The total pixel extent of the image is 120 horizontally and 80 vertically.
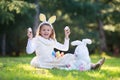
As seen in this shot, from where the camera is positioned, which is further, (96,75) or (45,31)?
(45,31)

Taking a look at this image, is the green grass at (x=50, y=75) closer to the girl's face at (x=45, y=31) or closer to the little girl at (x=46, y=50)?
the little girl at (x=46, y=50)

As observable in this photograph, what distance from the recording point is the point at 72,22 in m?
31.5

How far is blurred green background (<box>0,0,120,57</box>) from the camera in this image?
1090 inches

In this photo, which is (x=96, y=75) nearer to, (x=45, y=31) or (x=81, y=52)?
(x=81, y=52)

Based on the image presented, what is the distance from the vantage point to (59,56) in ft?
36.0

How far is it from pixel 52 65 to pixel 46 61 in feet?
0.61

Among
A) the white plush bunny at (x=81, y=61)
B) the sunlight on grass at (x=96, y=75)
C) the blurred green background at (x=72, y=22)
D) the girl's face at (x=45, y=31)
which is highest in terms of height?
the blurred green background at (x=72, y=22)

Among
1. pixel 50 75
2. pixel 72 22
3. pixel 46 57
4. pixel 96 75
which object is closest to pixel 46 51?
pixel 46 57

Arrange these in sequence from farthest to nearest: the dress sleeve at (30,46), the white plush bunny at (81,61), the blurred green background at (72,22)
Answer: the blurred green background at (72,22) < the white plush bunny at (81,61) < the dress sleeve at (30,46)

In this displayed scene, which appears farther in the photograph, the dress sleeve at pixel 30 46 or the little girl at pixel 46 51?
the little girl at pixel 46 51

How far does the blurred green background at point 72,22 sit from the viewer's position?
27678 millimetres

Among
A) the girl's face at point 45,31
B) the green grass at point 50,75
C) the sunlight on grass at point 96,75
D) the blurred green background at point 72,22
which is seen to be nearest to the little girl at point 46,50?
the girl's face at point 45,31

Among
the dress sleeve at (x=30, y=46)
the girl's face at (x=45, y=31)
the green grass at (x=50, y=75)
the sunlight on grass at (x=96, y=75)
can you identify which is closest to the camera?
the green grass at (x=50, y=75)

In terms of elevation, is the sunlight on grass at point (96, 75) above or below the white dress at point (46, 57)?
below
